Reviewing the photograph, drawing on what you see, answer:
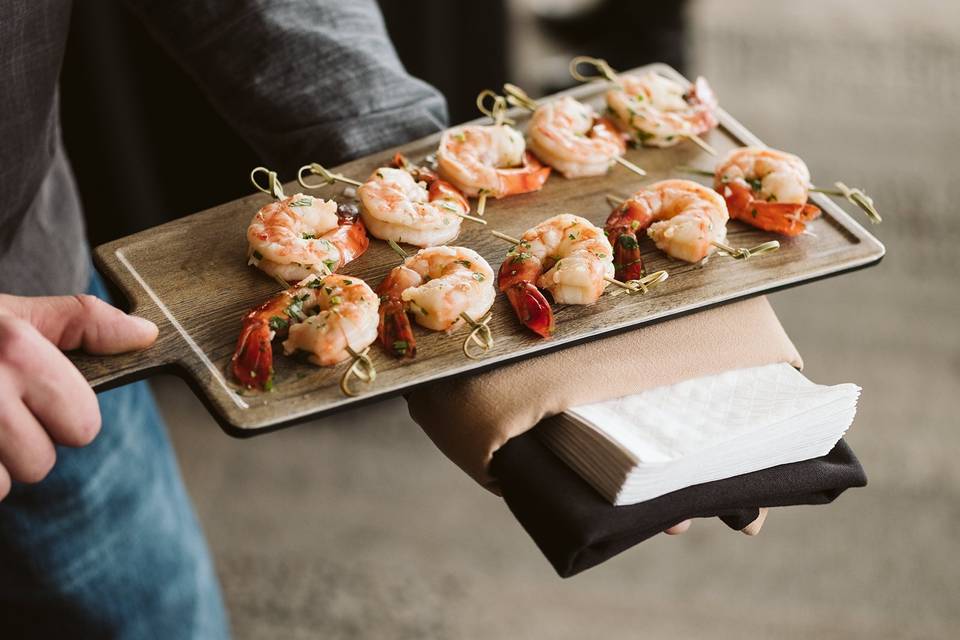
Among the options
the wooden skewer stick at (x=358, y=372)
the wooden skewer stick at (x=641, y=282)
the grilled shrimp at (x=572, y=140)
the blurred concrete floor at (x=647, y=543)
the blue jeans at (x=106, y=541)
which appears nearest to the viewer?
the wooden skewer stick at (x=358, y=372)

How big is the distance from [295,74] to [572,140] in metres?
0.41

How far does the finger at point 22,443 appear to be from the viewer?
40.2 inches

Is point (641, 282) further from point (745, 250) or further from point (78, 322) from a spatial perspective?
point (78, 322)

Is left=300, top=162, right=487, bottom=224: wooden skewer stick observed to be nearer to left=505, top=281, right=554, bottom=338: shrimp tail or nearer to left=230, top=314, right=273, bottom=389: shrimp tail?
left=505, top=281, right=554, bottom=338: shrimp tail

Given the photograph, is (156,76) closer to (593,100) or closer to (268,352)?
(593,100)

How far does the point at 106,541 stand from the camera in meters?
1.73

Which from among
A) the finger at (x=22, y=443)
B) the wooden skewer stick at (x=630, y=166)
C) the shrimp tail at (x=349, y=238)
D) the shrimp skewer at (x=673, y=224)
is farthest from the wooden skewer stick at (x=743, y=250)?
the finger at (x=22, y=443)

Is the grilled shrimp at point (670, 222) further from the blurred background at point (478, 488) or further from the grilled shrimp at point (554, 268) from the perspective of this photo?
the blurred background at point (478, 488)

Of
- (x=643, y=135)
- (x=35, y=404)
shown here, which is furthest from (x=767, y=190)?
(x=35, y=404)

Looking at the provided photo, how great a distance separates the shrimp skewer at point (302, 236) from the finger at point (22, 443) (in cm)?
34

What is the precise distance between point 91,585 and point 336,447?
1273 mm

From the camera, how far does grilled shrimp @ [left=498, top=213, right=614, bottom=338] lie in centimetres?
121

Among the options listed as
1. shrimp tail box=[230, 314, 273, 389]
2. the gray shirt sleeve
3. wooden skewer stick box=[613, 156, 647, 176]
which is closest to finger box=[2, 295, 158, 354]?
shrimp tail box=[230, 314, 273, 389]

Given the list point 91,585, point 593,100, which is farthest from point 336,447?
point 593,100
